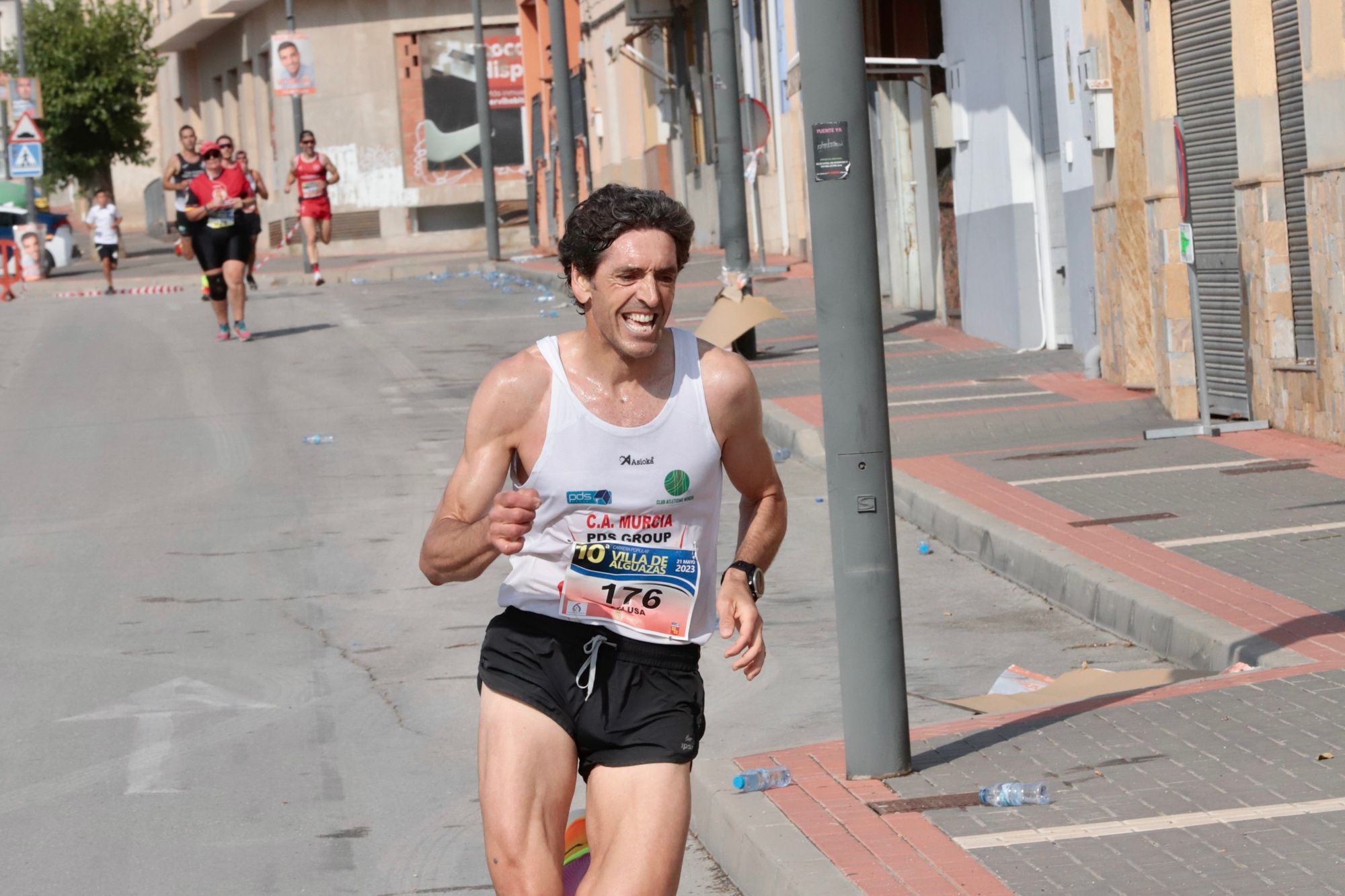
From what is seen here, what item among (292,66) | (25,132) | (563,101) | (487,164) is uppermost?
(292,66)

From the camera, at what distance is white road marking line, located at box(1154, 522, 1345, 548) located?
908cm

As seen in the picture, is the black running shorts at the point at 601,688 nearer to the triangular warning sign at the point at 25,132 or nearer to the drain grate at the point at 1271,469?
the drain grate at the point at 1271,469

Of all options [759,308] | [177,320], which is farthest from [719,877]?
[177,320]

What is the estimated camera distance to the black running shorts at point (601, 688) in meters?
4.07

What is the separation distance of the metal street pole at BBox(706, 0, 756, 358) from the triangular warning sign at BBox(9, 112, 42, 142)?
74.6 feet

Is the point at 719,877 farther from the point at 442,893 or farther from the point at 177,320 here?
the point at 177,320

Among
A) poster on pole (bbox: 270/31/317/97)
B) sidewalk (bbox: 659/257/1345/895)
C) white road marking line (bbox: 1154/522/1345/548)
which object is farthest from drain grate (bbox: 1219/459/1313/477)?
poster on pole (bbox: 270/31/317/97)

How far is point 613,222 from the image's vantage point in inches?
161

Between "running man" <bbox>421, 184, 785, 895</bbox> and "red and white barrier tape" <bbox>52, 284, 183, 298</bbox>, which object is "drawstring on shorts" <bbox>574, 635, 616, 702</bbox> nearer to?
"running man" <bbox>421, 184, 785, 895</bbox>

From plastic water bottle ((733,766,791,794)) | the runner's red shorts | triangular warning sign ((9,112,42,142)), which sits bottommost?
plastic water bottle ((733,766,791,794))

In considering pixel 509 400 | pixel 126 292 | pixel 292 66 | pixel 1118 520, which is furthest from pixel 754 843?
pixel 292 66

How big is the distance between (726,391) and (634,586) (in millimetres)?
449

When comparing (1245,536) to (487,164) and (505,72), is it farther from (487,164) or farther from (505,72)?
(505,72)

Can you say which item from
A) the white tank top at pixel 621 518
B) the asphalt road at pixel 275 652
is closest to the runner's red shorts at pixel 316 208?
the asphalt road at pixel 275 652
